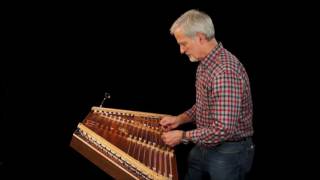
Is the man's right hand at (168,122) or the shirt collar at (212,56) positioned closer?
the shirt collar at (212,56)

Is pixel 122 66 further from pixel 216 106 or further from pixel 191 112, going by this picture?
pixel 216 106

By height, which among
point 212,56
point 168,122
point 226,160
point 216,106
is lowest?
point 226,160

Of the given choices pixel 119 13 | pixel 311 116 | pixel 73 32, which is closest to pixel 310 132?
pixel 311 116

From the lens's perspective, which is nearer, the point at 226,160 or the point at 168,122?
the point at 226,160

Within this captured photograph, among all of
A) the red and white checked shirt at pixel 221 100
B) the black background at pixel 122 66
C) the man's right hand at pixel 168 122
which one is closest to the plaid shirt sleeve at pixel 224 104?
the red and white checked shirt at pixel 221 100

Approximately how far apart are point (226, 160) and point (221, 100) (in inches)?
18.2

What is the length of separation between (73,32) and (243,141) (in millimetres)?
1568

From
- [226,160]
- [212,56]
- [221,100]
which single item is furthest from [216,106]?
[226,160]

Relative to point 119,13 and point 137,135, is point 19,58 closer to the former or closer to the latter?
point 119,13

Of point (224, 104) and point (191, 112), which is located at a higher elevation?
point (224, 104)

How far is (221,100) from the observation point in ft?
5.69

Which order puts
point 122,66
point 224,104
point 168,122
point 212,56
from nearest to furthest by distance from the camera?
1. point 224,104
2. point 212,56
3. point 168,122
4. point 122,66

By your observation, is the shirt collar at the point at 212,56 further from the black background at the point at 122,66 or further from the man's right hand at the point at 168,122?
the black background at the point at 122,66

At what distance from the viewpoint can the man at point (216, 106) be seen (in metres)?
1.75
